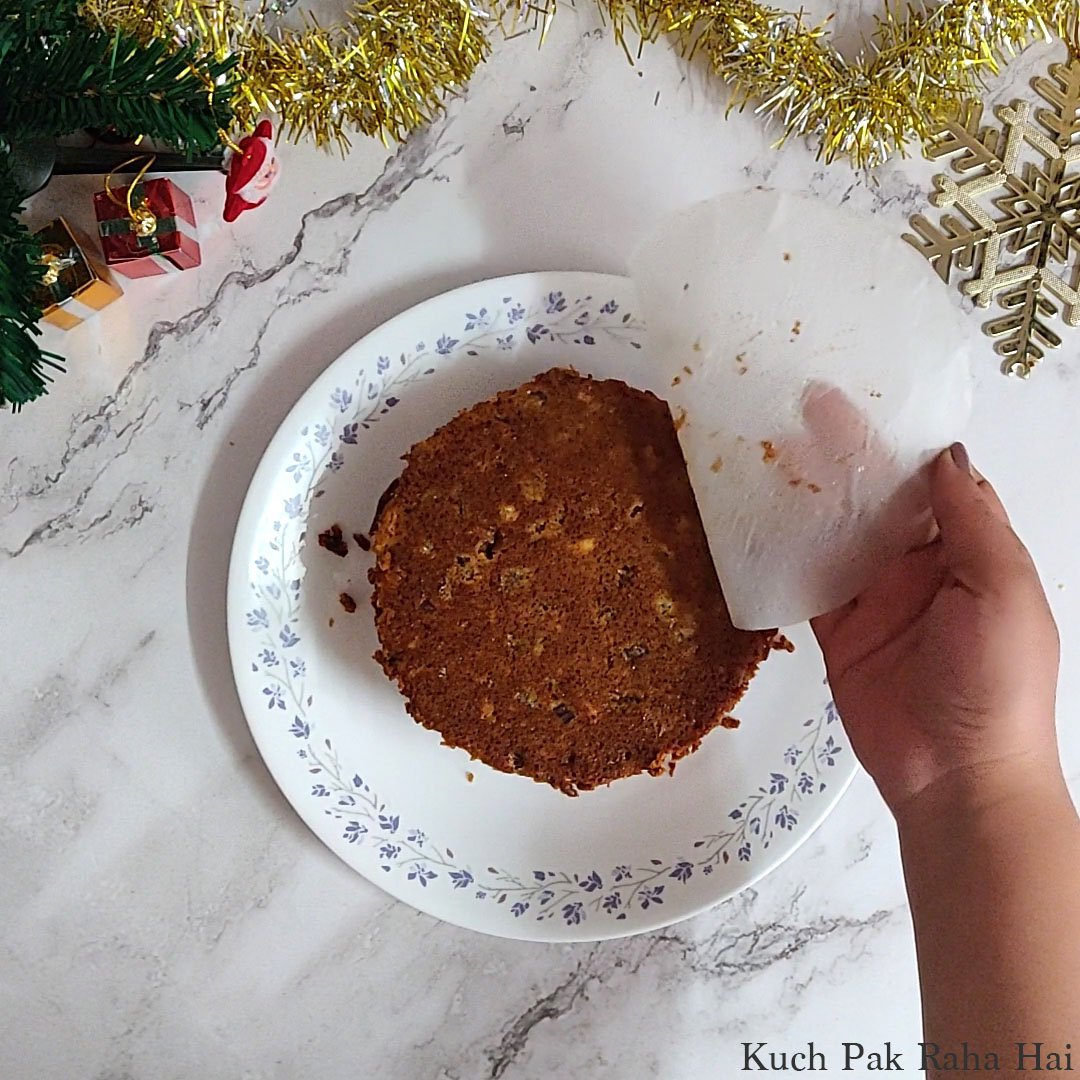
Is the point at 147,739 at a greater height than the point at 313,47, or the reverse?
the point at 313,47

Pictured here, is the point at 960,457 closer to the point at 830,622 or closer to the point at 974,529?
the point at 974,529

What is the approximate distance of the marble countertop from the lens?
1.16m

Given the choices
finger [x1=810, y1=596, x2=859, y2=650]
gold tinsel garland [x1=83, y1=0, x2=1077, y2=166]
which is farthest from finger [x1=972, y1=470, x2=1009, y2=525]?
gold tinsel garland [x1=83, y1=0, x2=1077, y2=166]

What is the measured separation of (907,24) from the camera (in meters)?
1.10

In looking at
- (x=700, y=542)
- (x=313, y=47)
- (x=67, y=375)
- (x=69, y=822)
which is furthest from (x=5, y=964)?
(x=313, y=47)

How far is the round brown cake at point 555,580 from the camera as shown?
108 centimetres

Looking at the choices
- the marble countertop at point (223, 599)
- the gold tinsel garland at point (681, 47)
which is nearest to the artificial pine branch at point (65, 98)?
the gold tinsel garland at point (681, 47)

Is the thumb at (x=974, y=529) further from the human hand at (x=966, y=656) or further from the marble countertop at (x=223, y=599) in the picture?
the marble countertop at (x=223, y=599)

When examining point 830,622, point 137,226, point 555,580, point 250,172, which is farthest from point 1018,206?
point 137,226

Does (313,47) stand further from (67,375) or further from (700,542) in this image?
(700,542)

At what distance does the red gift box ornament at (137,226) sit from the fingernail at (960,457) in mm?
868

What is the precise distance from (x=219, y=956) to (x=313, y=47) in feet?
3.48

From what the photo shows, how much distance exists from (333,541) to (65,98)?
52cm

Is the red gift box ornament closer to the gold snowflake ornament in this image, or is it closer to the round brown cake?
the round brown cake
